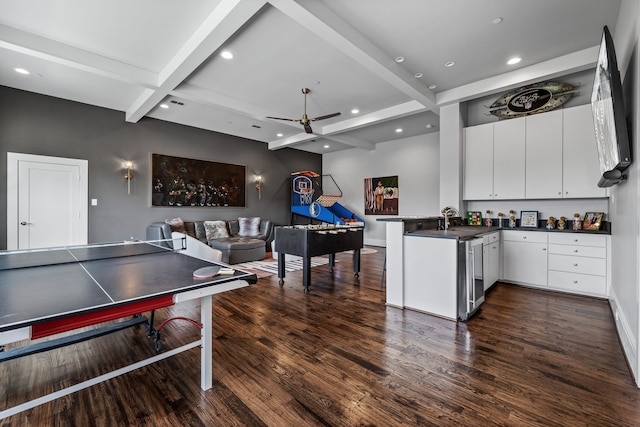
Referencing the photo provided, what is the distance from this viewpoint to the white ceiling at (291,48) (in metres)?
2.76

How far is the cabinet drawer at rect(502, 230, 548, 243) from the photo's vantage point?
152 inches

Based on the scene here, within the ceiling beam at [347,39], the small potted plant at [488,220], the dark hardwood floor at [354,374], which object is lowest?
the dark hardwood floor at [354,374]

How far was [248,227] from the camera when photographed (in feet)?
23.4

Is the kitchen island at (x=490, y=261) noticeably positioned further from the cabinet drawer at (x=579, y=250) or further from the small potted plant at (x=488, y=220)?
the small potted plant at (x=488, y=220)

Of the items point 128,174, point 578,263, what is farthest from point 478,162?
point 128,174

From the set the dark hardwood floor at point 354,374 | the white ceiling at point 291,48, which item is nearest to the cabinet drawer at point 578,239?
the dark hardwood floor at point 354,374

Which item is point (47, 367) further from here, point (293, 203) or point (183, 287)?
point (293, 203)

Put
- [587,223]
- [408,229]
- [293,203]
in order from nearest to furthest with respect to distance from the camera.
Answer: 1. [408,229]
2. [587,223]
3. [293,203]

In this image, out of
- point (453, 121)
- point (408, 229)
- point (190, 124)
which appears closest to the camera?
point (408, 229)

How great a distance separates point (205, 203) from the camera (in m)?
6.92

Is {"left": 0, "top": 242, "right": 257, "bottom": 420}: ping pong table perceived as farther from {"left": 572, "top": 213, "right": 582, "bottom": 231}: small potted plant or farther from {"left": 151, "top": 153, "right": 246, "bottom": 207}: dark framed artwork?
{"left": 572, "top": 213, "right": 582, "bottom": 231}: small potted plant

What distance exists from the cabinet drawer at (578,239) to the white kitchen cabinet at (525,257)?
0.12 meters

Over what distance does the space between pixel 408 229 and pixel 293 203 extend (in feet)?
19.2

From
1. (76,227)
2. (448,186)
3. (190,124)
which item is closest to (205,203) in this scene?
(190,124)
